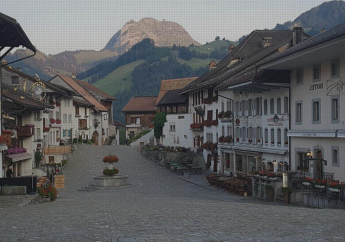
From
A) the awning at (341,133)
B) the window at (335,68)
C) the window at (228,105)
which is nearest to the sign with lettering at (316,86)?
the window at (335,68)

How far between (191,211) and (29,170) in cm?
3812

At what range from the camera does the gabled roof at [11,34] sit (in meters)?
24.0

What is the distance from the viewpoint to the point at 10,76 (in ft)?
212

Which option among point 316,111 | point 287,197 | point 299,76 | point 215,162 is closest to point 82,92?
point 215,162

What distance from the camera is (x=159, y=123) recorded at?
83.5 metres

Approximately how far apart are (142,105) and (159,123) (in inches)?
949

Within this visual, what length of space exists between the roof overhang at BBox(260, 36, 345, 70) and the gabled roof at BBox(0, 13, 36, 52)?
13492 millimetres

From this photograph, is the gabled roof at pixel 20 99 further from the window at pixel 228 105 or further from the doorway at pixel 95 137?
the doorway at pixel 95 137

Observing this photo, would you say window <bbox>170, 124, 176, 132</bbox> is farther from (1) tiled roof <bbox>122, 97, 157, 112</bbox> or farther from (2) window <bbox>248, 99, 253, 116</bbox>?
(2) window <bbox>248, 99, 253, 116</bbox>

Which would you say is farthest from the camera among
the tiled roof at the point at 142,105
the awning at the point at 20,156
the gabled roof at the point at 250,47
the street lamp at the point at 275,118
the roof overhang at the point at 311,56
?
the tiled roof at the point at 142,105

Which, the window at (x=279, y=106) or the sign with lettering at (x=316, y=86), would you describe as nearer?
the sign with lettering at (x=316, y=86)

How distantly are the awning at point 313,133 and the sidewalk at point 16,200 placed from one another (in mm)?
15890

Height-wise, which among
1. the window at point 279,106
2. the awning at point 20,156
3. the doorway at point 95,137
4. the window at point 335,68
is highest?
the window at point 335,68

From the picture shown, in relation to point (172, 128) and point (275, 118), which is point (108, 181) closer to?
point (275, 118)
